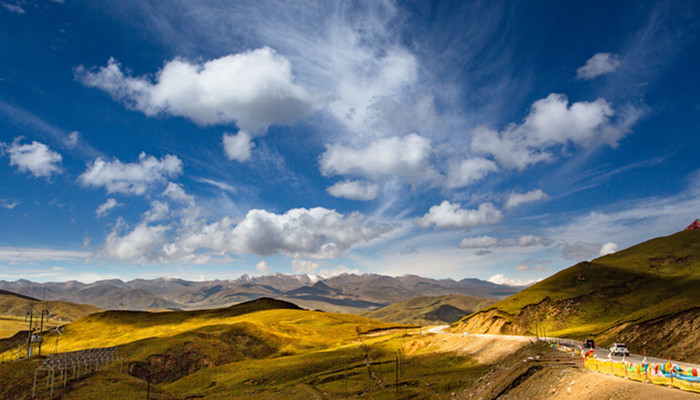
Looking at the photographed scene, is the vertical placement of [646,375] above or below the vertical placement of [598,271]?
below

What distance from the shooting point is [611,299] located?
124 m

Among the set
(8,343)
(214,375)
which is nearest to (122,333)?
(8,343)

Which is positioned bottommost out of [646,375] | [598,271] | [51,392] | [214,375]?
[214,375]

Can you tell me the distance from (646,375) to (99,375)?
81409 mm

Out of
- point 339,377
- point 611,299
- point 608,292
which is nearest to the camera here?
point 339,377

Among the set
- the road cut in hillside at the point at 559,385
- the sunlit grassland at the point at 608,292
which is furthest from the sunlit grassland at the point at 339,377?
the sunlit grassland at the point at 608,292

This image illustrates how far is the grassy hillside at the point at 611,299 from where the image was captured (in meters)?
88.0

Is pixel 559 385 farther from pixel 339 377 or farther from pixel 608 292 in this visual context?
pixel 608 292

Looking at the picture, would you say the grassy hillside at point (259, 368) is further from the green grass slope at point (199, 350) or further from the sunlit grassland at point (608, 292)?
the sunlit grassland at point (608, 292)

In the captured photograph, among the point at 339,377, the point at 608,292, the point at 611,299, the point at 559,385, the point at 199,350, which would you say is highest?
the point at 608,292

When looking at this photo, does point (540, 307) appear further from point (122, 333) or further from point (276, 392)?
point (122, 333)

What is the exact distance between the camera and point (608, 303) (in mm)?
121625

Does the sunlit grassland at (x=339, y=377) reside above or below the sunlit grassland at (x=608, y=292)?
below

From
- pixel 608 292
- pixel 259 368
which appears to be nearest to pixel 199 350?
pixel 259 368
